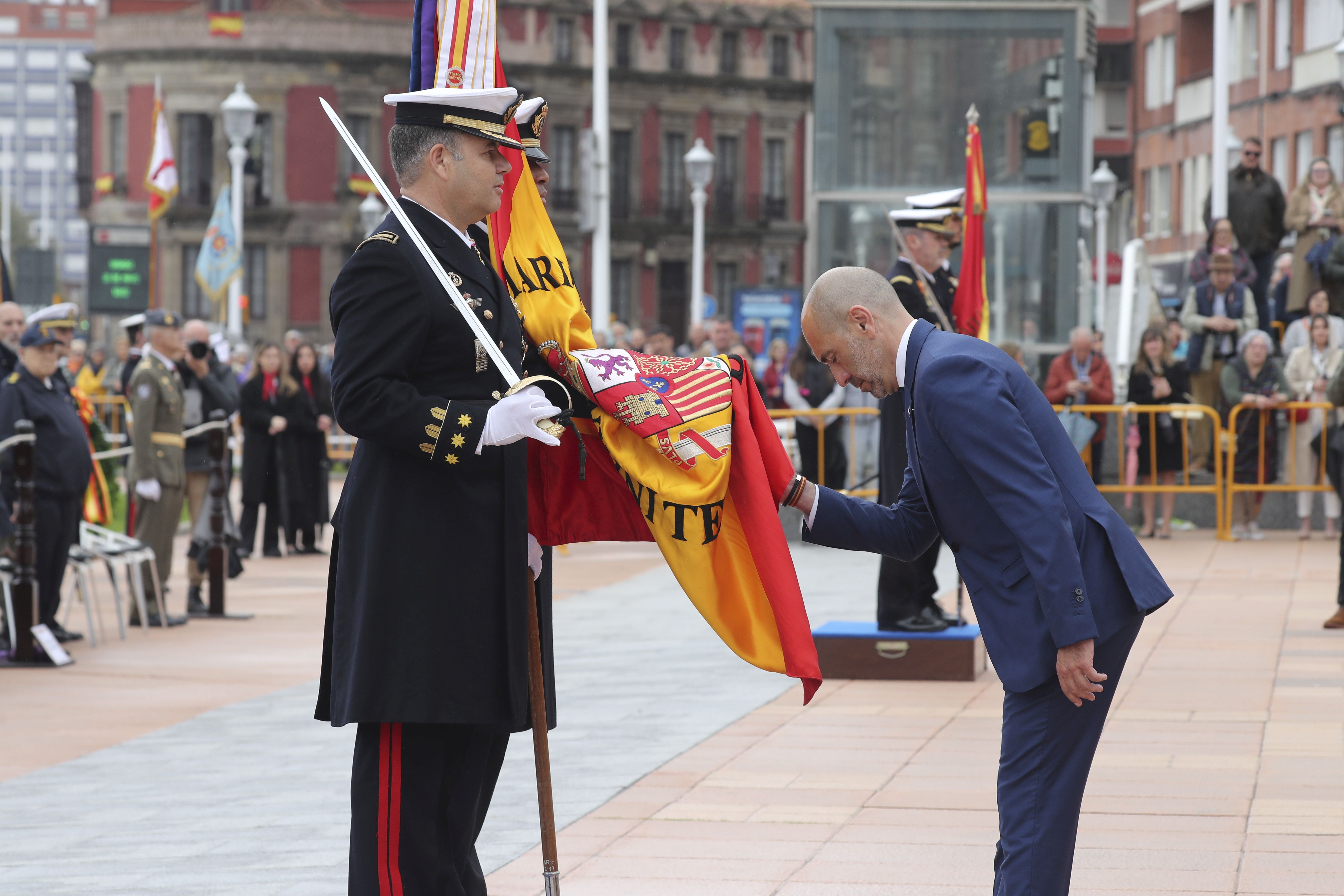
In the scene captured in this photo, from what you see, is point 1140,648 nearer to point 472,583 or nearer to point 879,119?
point 472,583

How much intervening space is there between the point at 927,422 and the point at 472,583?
1100 mm

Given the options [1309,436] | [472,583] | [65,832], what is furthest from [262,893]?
[1309,436]

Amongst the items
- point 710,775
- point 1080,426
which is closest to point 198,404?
point 1080,426

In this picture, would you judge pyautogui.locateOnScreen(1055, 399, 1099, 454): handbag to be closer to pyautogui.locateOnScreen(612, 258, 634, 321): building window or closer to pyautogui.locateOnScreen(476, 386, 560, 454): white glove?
pyautogui.locateOnScreen(476, 386, 560, 454): white glove

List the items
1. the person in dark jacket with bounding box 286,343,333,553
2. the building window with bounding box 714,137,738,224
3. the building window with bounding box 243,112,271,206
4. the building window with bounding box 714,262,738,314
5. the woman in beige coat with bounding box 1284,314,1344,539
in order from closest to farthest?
the woman in beige coat with bounding box 1284,314,1344,539 → the person in dark jacket with bounding box 286,343,333,553 → the building window with bounding box 243,112,271,206 → the building window with bounding box 714,262,738,314 → the building window with bounding box 714,137,738,224

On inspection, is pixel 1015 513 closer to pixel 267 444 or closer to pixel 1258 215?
pixel 267 444

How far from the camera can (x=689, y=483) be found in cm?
439

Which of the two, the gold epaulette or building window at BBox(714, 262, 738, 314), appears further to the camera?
building window at BBox(714, 262, 738, 314)

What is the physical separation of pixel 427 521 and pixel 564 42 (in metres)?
62.7

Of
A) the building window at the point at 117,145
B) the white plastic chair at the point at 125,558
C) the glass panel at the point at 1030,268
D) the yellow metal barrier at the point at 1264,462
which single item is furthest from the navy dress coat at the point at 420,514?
the building window at the point at 117,145

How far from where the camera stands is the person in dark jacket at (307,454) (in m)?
17.2

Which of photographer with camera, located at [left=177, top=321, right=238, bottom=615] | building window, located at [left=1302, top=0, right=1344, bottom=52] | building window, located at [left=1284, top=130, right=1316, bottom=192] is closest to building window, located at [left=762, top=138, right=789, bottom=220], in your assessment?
building window, located at [left=1284, top=130, right=1316, bottom=192]

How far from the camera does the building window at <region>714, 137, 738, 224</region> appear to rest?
218ft

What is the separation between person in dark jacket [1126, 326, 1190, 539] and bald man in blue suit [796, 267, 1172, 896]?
12548 millimetres
